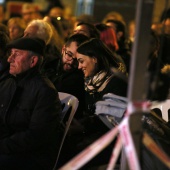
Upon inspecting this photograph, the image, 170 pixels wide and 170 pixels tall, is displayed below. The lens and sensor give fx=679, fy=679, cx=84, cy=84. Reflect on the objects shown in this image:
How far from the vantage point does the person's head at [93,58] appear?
6430mm

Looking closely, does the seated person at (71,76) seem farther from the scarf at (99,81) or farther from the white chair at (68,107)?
the white chair at (68,107)

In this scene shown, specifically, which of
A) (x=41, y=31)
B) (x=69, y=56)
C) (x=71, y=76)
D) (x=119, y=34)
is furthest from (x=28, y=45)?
(x=119, y=34)

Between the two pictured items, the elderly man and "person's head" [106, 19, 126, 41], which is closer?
the elderly man

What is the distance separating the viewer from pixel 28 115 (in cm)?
549

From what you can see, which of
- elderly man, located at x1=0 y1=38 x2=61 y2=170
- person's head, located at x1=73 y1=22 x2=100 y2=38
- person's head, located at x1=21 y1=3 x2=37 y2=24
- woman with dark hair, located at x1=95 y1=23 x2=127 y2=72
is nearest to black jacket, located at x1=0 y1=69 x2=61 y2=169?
elderly man, located at x1=0 y1=38 x2=61 y2=170

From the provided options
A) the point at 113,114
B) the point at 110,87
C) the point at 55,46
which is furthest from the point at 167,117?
the point at 55,46

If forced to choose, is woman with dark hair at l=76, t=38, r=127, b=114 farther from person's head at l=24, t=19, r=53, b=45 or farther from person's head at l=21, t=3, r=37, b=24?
person's head at l=21, t=3, r=37, b=24

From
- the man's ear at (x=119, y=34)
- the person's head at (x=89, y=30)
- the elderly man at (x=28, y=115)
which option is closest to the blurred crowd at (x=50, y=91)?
the elderly man at (x=28, y=115)

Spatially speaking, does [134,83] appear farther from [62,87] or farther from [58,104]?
[62,87]

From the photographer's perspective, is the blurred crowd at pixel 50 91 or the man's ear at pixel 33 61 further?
the man's ear at pixel 33 61

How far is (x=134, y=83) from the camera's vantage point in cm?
386

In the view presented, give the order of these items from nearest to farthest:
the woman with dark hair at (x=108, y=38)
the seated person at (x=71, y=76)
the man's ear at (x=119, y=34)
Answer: the seated person at (x=71, y=76), the woman with dark hair at (x=108, y=38), the man's ear at (x=119, y=34)

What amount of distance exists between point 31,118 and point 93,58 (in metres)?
1.24

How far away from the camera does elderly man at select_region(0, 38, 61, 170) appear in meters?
5.40
